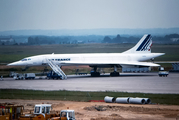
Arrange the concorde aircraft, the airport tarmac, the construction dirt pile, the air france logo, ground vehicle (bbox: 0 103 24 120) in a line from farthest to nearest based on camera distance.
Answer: the air france logo, the concorde aircraft, the airport tarmac, the construction dirt pile, ground vehicle (bbox: 0 103 24 120)

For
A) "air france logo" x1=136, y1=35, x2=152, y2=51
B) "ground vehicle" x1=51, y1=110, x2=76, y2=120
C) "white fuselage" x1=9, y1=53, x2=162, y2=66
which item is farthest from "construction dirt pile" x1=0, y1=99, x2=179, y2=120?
"air france logo" x1=136, y1=35, x2=152, y2=51

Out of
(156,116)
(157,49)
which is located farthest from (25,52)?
(156,116)

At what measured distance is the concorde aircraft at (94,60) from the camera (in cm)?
5597

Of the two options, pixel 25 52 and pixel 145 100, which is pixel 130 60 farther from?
pixel 25 52

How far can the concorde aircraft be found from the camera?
56.0m

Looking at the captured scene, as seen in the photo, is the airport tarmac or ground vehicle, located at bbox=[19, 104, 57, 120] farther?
the airport tarmac

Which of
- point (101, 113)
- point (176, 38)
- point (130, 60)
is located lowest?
point (101, 113)

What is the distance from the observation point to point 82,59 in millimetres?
58188

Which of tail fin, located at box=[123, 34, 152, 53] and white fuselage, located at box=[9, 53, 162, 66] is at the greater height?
tail fin, located at box=[123, 34, 152, 53]

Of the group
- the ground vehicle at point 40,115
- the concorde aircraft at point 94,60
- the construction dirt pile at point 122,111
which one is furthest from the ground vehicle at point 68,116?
the concorde aircraft at point 94,60

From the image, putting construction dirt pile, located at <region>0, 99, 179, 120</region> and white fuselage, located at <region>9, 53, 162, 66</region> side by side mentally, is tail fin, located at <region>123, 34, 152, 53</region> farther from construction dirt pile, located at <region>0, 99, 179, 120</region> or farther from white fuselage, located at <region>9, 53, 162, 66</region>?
construction dirt pile, located at <region>0, 99, 179, 120</region>

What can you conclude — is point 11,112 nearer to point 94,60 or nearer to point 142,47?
point 94,60

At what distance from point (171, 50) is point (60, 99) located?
329 ft

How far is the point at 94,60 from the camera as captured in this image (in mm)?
58688
